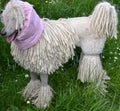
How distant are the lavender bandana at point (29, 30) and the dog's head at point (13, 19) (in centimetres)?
3

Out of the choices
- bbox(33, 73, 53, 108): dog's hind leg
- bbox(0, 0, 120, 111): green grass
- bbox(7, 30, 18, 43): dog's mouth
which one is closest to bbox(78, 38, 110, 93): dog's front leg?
bbox(0, 0, 120, 111): green grass

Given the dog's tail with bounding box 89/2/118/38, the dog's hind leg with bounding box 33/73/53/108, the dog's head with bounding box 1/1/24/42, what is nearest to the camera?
the dog's head with bounding box 1/1/24/42

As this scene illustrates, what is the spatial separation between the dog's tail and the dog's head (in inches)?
20.8

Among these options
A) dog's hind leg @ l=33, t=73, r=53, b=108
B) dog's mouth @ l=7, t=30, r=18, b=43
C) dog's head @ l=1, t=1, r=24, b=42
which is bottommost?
dog's hind leg @ l=33, t=73, r=53, b=108

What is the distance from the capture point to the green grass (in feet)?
8.11

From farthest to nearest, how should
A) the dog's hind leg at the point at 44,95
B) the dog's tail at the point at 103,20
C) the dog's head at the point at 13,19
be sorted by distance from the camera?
the dog's hind leg at the point at 44,95, the dog's tail at the point at 103,20, the dog's head at the point at 13,19

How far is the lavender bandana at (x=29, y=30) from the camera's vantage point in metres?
2.21

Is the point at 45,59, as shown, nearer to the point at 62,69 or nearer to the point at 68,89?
the point at 68,89

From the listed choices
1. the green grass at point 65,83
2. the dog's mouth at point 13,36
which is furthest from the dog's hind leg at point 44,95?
the dog's mouth at point 13,36

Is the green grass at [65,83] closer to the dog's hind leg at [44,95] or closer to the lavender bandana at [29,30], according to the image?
the dog's hind leg at [44,95]

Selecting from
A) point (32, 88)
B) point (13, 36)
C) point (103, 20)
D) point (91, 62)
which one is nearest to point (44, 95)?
point (32, 88)

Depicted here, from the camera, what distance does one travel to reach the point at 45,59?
7.82 ft

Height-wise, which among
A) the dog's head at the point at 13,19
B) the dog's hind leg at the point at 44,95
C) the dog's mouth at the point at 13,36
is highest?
the dog's head at the point at 13,19

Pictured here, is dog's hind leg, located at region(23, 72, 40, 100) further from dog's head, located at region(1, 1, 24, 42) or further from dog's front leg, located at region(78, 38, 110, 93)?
dog's head, located at region(1, 1, 24, 42)
